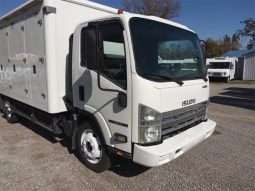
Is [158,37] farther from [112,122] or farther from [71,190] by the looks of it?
[71,190]

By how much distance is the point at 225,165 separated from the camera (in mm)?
4355

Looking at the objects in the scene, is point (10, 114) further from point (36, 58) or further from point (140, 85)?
point (140, 85)

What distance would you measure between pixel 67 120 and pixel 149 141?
2000mm

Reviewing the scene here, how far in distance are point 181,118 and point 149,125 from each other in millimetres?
705

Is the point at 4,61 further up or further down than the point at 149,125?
further up

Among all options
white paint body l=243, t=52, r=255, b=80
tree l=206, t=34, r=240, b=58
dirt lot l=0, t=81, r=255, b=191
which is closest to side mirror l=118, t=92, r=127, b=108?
dirt lot l=0, t=81, r=255, b=191

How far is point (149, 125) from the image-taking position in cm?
312

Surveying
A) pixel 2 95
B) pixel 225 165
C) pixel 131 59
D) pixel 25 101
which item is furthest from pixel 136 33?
pixel 2 95

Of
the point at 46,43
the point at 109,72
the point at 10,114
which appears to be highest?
the point at 46,43

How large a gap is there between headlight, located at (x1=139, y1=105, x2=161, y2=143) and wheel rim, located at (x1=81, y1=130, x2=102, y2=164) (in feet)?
3.33

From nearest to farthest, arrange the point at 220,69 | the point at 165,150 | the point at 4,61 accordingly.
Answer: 1. the point at 165,150
2. the point at 4,61
3. the point at 220,69

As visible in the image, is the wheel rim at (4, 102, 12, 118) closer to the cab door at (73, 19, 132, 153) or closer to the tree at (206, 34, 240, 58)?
the cab door at (73, 19, 132, 153)

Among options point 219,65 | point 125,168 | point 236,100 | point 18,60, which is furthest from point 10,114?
point 219,65

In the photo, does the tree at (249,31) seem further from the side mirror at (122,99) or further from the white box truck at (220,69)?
the side mirror at (122,99)
